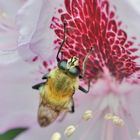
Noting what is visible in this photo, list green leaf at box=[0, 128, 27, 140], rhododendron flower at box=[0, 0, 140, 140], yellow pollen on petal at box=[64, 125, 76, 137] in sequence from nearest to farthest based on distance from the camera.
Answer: rhododendron flower at box=[0, 0, 140, 140], yellow pollen on petal at box=[64, 125, 76, 137], green leaf at box=[0, 128, 27, 140]

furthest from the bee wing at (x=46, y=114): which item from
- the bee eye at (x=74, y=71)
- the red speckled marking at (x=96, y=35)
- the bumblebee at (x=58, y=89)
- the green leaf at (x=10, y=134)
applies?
the green leaf at (x=10, y=134)

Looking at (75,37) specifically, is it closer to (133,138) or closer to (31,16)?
(31,16)

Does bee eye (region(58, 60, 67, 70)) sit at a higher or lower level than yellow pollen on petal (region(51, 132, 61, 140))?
higher

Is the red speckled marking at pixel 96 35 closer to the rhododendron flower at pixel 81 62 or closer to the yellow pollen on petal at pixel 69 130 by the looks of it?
the rhododendron flower at pixel 81 62

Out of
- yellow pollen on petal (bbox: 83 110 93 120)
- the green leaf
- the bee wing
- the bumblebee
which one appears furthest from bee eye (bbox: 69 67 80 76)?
the green leaf

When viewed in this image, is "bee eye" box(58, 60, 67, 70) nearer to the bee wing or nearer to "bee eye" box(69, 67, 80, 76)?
"bee eye" box(69, 67, 80, 76)

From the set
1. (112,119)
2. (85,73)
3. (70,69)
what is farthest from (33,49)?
(112,119)

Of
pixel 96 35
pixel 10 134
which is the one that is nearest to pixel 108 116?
pixel 96 35
